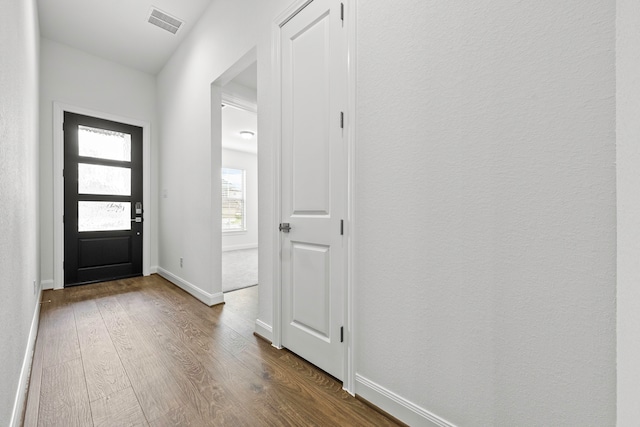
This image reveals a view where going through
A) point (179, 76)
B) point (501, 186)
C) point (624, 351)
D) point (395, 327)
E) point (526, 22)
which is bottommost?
point (395, 327)

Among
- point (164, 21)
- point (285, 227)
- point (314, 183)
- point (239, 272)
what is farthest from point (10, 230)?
point (239, 272)

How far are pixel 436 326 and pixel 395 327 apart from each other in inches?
8.2

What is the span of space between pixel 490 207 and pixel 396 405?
1020 millimetres

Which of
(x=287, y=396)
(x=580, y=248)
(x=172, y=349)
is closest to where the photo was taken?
(x=580, y=248)

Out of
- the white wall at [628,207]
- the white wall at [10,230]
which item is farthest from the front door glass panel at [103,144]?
the white wall at [628,207]

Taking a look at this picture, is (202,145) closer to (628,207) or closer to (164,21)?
(164,21)

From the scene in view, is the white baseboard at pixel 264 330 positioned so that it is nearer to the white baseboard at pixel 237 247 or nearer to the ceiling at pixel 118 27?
the ceiling at pixel 118 27

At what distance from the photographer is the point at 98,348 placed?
2.01 metres

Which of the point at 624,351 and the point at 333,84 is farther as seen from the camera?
the point at 333,84

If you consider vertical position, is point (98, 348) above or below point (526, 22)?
below

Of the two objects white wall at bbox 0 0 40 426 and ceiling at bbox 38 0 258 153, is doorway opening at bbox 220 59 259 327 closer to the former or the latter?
ceiling at bbox 38 0 258 153

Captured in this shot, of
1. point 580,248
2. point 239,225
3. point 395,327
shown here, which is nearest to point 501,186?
point 580,248

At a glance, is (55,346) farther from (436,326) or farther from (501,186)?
(501,186)

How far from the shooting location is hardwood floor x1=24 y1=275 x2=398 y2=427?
134 centimetres
